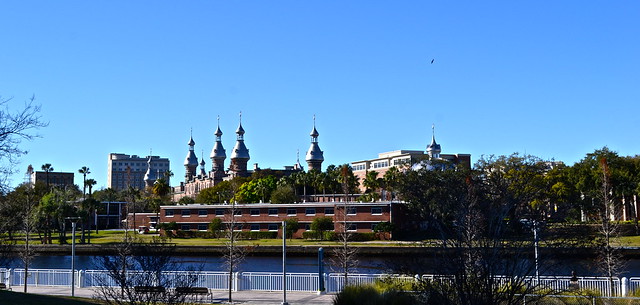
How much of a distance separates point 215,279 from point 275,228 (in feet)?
185

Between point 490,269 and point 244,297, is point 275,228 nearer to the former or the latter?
point 244,297

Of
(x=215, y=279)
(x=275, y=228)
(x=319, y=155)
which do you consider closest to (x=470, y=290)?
(x=215, y=279)

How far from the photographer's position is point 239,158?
18900 centimetres

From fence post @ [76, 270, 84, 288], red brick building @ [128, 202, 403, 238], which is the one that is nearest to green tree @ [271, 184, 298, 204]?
red brick building @ [128, 202, 403, 238]

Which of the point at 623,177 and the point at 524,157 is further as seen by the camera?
the point at 623,177

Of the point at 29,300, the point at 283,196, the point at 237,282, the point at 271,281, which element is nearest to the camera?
the point at 29,300

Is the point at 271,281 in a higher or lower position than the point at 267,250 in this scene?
higher

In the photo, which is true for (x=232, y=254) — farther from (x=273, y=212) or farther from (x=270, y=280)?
(x=273, y=212)

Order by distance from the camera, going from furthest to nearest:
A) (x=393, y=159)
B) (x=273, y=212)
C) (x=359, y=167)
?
(x=359, y=167) → (x=393, y=159) → (x=273, y=212)

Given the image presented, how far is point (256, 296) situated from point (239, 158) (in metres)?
155

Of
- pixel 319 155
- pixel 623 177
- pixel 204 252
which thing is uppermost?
pixel 319 155

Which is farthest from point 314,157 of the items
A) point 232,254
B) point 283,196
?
point 232,254

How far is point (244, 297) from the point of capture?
34.8 meters

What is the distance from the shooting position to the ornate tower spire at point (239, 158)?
7376 inches
